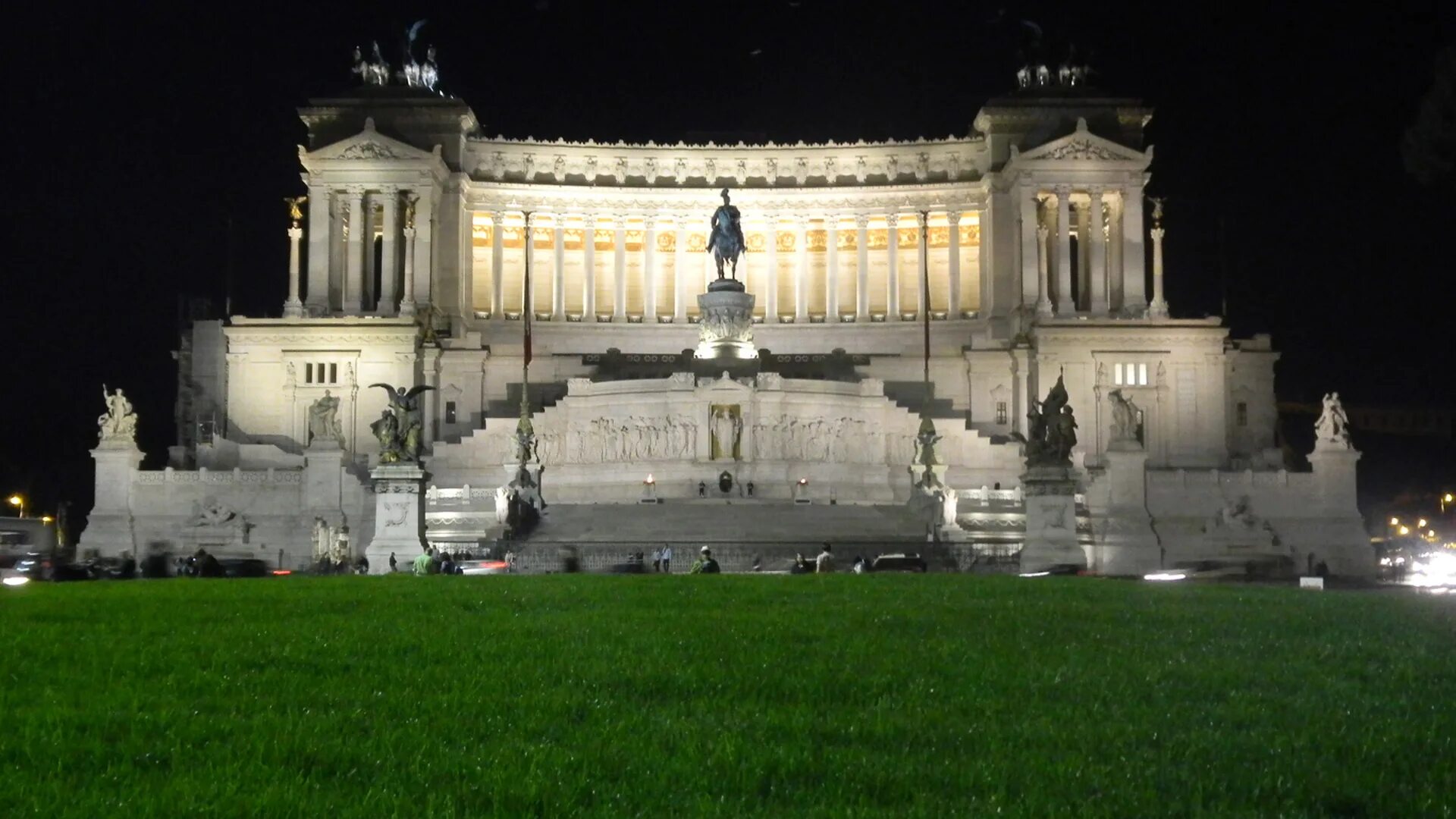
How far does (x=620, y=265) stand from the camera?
100m

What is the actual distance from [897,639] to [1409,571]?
49.8 m

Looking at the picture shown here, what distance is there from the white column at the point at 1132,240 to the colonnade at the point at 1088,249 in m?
0.04

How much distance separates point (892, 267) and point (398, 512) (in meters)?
53.4

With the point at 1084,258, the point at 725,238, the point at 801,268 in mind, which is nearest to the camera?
the point at 725,238

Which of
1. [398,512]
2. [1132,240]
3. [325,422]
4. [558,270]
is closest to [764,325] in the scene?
[558,270]

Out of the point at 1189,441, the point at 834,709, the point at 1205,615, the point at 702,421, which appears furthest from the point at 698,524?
→ the point at 834,709

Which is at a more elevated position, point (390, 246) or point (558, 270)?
point (390, 246)

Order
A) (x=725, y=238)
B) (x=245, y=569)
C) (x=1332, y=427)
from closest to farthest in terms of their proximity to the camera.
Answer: (x=245, y=569) → (x=1332, y=427) → (x=725, y=238)

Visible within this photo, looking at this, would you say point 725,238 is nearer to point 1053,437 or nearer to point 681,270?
point 681,270

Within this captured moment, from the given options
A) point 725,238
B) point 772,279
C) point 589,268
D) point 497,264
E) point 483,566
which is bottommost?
point 483,566

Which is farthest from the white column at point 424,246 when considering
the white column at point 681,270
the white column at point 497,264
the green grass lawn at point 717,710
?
the green grass lawn at point 717,710

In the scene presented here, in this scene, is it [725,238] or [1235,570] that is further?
[725,238]

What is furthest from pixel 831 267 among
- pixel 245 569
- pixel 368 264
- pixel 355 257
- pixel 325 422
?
pixel 245 569

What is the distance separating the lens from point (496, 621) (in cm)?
1944
